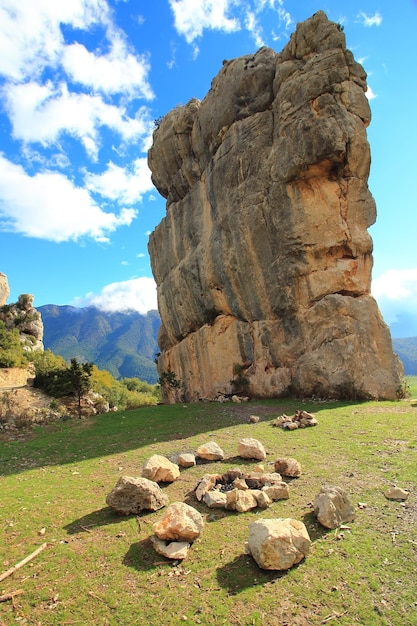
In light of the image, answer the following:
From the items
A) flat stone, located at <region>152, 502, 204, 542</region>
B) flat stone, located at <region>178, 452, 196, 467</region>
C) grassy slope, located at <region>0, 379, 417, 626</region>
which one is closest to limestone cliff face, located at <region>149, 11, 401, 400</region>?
grassy slope, located at <region>0, 379, 417, 626</region>

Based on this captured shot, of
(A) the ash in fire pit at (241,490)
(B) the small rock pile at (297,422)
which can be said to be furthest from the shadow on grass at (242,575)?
(B) the small rock pile at (297,422)

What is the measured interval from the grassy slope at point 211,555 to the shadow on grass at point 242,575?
13mm

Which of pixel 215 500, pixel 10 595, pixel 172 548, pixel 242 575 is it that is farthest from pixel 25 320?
pixel 242 575

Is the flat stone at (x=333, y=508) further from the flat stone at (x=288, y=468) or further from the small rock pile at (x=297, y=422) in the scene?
the small rock pile at (x=297, y=422)

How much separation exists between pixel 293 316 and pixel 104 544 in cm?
1656

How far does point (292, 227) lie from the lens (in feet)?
65.3

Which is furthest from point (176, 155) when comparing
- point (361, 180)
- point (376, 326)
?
point (376, 326)

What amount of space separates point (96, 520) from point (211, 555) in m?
2.15

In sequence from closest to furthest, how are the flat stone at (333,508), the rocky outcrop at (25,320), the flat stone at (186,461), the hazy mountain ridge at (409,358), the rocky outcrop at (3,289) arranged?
the flat stone at (333,508) → the flat stone at (186,461) → the rocky outcrop at (25,320) → the rocky outcrop at (3,289) → the hazy mountain ridge at (409,358)

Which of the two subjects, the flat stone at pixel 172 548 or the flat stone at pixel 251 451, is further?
the flat stone at pixel 251 451

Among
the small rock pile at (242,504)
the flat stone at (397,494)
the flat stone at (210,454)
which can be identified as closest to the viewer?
the small rock pile at (242,504)

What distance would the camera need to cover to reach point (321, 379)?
17672mm

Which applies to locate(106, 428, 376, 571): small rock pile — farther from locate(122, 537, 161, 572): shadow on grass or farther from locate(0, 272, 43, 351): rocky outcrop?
locate(0, 272, 43, 351): rocky outcrop

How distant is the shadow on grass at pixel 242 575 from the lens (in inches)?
158
